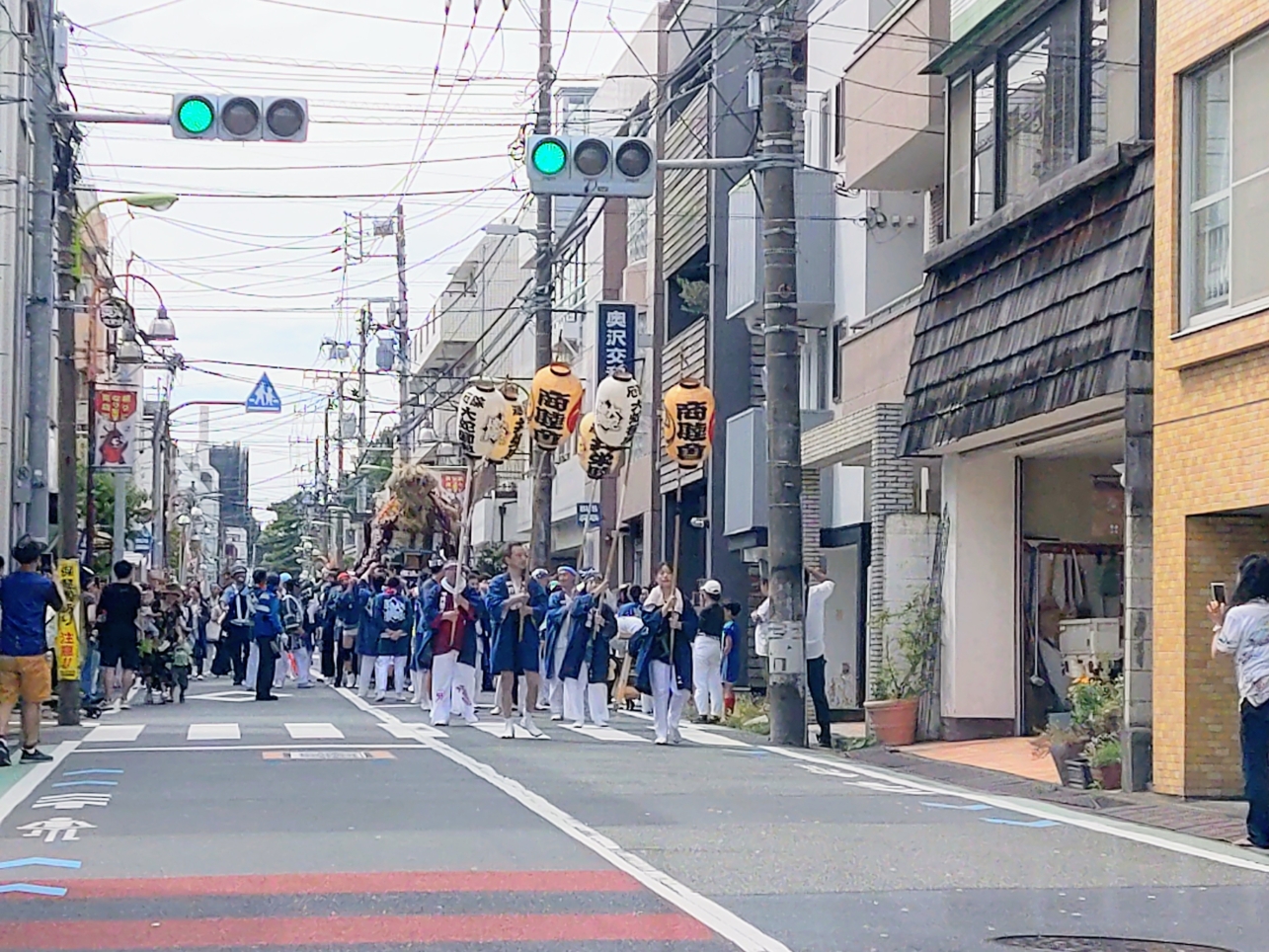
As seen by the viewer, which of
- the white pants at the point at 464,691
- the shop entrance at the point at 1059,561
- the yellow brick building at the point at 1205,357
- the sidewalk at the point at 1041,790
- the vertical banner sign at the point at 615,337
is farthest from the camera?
the vertical banner sign at the point at 615,337

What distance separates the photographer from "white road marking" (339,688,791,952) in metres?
8.50

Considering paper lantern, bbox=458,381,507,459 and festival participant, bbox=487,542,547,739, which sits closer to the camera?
festival participant, bbox=487,542,547,739

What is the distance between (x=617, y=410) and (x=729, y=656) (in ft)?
15.0

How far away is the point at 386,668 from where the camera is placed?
3059cm

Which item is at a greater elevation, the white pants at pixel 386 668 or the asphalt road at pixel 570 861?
the white pants at pixel 386 668

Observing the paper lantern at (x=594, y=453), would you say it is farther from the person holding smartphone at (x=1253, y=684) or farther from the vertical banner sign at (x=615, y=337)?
the person holding smartphone at (x=1253, y=684)

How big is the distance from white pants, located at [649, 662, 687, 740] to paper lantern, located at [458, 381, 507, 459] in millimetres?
13283

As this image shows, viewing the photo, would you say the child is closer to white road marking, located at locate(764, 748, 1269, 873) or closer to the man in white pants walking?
the man in white pants walking

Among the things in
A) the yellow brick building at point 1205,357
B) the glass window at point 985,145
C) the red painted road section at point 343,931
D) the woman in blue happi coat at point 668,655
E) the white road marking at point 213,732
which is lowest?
the white road marking at point 213,732

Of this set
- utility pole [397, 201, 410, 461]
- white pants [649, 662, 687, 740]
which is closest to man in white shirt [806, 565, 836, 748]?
white pants [649, 662, 687, 740]

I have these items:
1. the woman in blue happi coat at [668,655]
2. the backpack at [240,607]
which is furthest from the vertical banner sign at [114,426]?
the woman in blue happi coat at [668,655]

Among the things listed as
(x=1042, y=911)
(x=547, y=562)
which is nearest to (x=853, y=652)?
(x=547, y=562)

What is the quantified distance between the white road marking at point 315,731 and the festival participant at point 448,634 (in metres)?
1.28

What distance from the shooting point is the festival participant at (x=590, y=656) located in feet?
73.3
